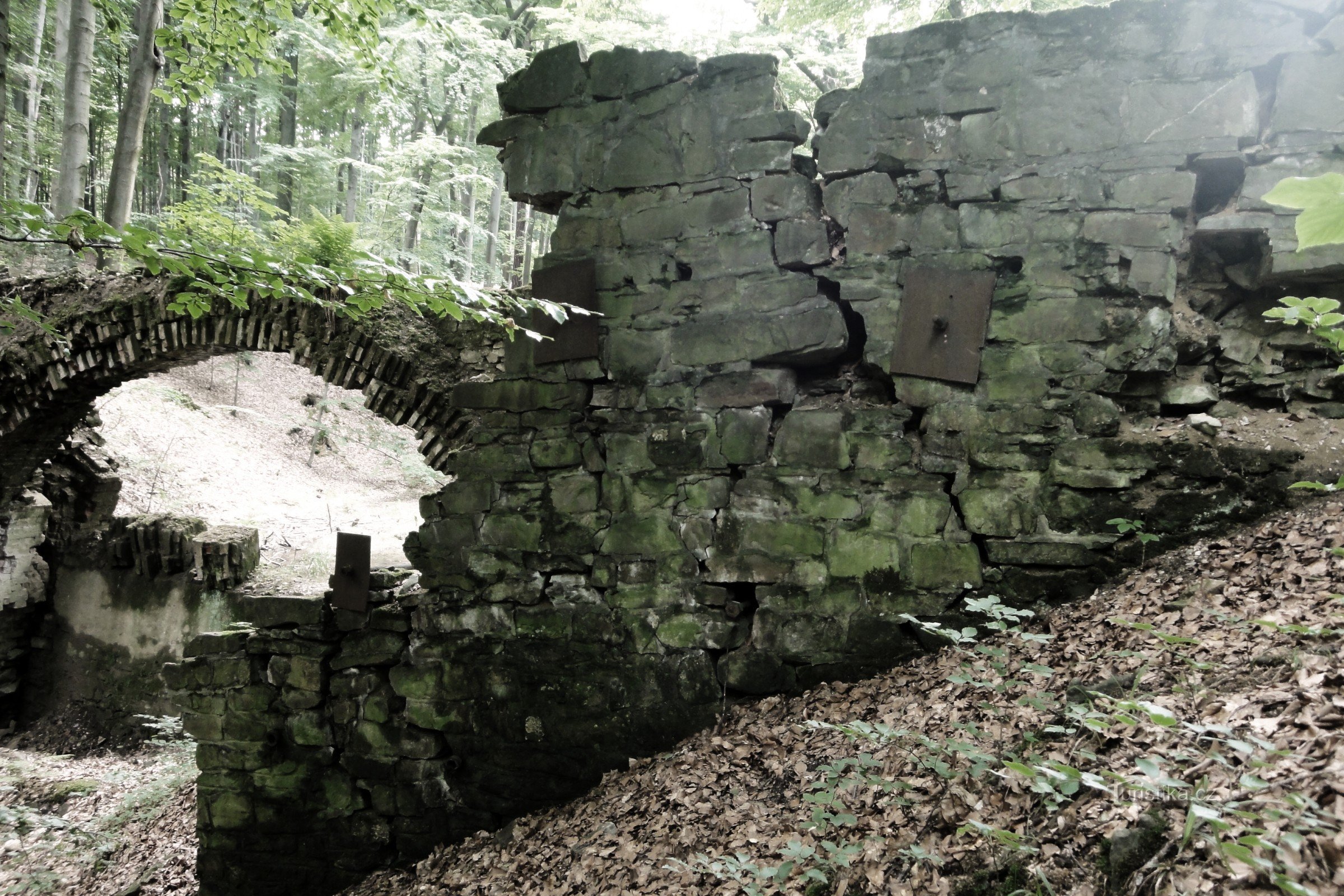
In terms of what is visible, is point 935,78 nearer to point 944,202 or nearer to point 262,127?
point 944,202

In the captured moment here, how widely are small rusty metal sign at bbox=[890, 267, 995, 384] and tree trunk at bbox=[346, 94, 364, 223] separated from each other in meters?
12.7

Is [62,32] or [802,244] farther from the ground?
[62,32]

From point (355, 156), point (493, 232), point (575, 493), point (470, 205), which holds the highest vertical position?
point (355, 156)

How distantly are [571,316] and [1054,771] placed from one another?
307cm

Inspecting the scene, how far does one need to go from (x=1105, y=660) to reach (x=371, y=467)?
509 inches

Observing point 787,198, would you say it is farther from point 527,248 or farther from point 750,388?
point 527,248

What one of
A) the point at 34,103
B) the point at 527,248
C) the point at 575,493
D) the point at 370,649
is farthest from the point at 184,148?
the point at 575,493

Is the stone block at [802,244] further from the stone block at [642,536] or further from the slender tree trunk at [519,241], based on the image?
the slender tree trunk at [519,241]

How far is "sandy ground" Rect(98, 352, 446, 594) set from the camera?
8789 millimetres

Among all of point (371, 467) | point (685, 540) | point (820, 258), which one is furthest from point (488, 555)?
point (371, 467)

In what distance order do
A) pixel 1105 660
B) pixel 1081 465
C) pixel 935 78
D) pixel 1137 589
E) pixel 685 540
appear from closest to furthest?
1. pixel 1105 660
2. pixel 1137 589
3. pixel 1081 465
4. pixel 935 78
5. pixel 685 540

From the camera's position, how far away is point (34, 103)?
1397cm

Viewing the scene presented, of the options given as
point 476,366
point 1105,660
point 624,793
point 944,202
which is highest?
point 944,202

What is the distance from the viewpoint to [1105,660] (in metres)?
2.58
